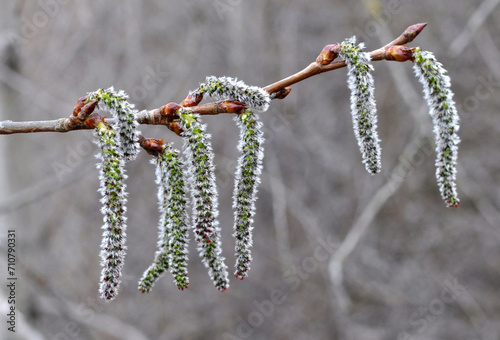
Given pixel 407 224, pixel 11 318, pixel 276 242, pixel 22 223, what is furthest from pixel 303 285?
pixel 11 318

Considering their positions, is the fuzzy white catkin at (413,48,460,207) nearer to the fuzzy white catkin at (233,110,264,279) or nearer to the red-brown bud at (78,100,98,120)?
the fuzzy white catkin at (233,110,264,279)

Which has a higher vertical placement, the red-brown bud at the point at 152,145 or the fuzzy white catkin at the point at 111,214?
the red-brown bud at the point at 152,145

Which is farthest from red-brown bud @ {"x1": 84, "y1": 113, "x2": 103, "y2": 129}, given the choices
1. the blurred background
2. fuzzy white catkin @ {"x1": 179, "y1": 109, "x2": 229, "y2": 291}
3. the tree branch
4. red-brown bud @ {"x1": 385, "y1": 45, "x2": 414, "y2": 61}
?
the blurred background

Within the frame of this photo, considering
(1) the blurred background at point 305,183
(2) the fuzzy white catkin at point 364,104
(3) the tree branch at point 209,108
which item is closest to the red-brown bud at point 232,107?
(3) the tree branch at point 209,108

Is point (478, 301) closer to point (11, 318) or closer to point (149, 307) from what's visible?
point (149, 307)

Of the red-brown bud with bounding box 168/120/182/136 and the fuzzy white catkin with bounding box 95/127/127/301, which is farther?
the red-brown bud with bounding box 168/120/182/136

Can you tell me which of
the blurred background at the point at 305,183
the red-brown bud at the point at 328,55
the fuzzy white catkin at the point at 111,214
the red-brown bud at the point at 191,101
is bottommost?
the fuzzy white catkin at the point at 111,214

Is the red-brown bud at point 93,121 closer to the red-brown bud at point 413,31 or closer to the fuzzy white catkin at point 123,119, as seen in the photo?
the fuzzy white catkin at point 123,119
